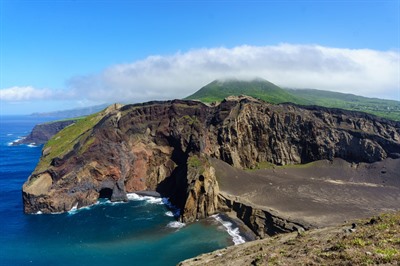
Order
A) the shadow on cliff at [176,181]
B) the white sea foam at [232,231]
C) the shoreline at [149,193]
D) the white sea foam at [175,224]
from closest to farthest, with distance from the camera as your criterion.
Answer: the white sea foam at [232,231] → the white sea foam at [175,224] → the shadow on cliff at [176,181] → the shoreline at [149,193]

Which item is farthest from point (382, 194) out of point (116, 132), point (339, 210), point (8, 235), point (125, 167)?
point (8, 235)

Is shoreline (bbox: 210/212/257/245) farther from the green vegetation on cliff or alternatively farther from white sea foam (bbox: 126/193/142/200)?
the green vegetation on cliff

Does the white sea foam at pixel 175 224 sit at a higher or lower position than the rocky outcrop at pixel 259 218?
lower

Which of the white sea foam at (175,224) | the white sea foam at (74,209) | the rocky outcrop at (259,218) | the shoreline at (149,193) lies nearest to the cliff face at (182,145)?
the white sea foam at (74,209)

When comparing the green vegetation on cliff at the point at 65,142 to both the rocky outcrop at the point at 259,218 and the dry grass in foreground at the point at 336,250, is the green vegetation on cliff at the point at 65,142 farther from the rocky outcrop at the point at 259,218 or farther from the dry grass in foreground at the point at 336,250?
the dry grass in foreground at the point at 336,250

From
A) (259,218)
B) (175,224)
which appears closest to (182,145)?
(175,224)

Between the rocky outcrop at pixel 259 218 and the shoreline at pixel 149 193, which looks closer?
the rocky outcrop at pixel 259 218

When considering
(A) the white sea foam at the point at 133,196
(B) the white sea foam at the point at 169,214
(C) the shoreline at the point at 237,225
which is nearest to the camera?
(C) the shoreline at the point at 237,225
